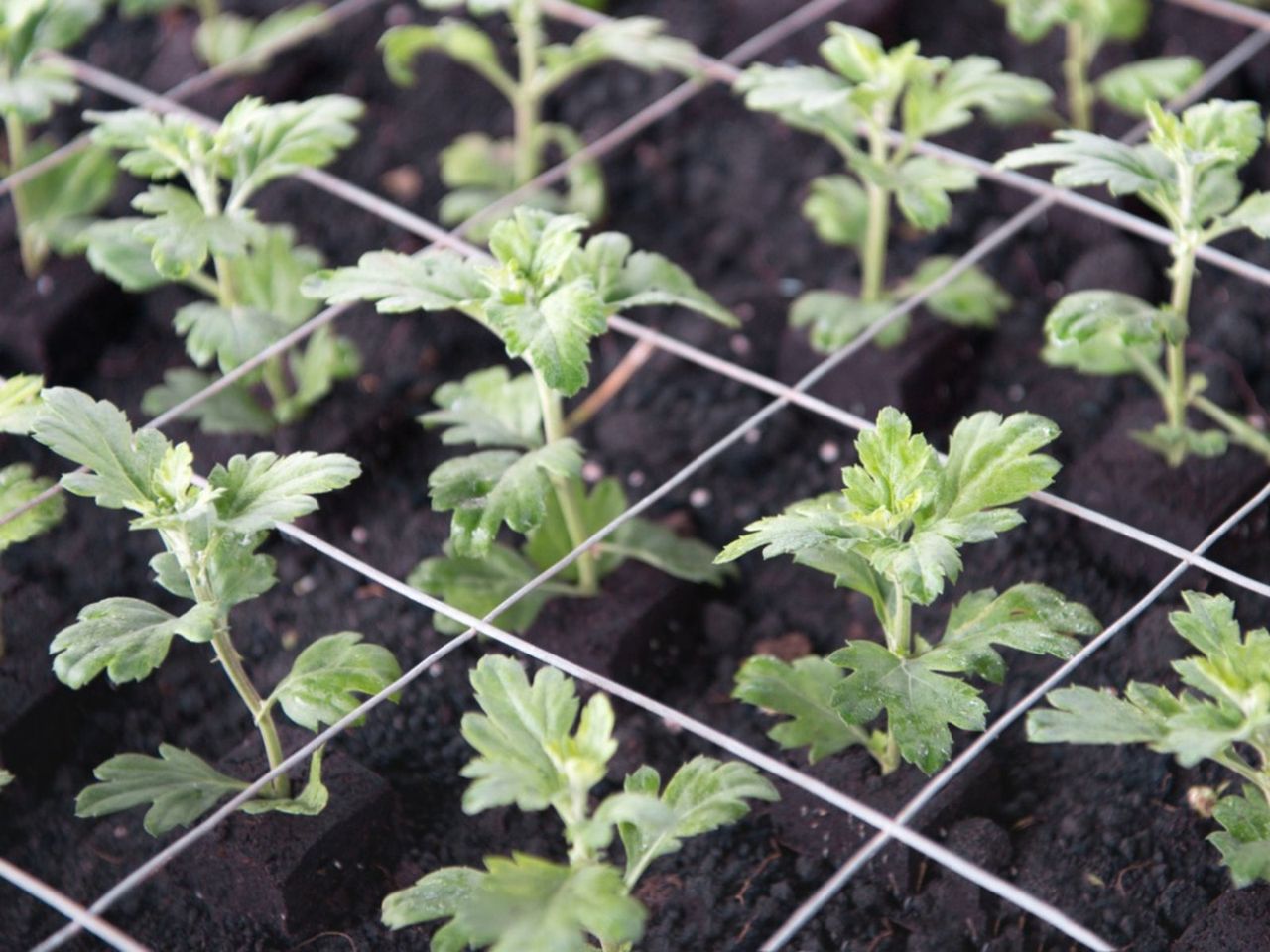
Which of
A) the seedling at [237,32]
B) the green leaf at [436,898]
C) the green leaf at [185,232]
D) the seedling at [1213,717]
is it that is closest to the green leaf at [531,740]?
the green leaf at [436,898]

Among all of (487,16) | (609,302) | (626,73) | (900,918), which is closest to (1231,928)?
(900,918)

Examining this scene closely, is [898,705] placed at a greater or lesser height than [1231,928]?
greater

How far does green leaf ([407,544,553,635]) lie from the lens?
2293 mm

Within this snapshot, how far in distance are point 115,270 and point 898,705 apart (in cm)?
128

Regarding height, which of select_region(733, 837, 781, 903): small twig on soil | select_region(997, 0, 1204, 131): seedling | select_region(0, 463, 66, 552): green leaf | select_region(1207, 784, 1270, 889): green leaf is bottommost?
select_region(733, 837, 781, 903): small twig on soil

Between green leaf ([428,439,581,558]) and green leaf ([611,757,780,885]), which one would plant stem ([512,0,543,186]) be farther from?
green leaf ([611,757,780,885])

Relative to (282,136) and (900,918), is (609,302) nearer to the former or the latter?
(282,136)

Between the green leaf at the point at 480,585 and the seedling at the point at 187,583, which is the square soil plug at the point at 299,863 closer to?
the seedling at the point at 187,583

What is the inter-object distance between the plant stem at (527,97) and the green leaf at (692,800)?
1399 millimetres

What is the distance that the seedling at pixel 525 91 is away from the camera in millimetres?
2801

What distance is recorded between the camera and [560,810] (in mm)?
1770

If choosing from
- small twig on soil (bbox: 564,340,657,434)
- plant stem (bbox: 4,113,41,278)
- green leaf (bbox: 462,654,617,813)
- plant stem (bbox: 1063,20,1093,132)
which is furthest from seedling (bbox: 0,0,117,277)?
plant stem (bbox: 1063,20,1093,132)

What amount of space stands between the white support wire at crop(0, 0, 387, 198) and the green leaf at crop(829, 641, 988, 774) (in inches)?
63.3

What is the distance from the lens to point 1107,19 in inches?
116
